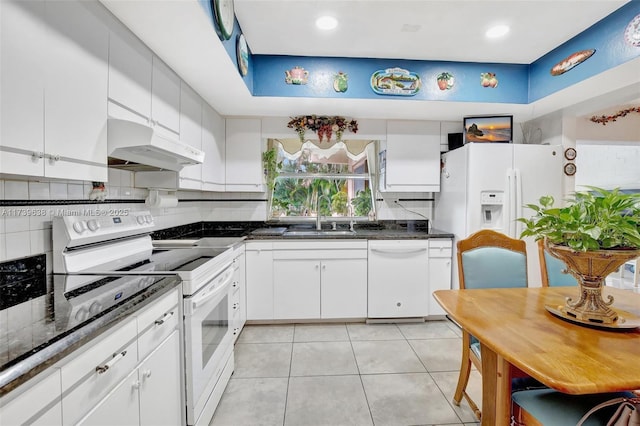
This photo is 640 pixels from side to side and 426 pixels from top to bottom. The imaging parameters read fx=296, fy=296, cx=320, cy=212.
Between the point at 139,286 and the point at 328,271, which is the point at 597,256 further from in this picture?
the point at 328,271

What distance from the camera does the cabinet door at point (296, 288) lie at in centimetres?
296

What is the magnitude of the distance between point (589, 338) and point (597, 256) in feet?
1.02

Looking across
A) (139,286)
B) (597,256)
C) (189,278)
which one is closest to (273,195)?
(189,278)

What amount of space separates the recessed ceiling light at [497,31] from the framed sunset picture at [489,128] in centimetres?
103

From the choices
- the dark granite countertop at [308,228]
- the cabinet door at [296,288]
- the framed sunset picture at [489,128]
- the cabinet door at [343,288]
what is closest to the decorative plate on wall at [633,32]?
the framed sunset picture at [489,128]

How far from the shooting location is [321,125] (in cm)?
323

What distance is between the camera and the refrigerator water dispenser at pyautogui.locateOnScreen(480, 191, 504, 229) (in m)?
2.84

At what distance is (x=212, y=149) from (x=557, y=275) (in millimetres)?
2960

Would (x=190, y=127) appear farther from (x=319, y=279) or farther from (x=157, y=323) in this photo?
(x=319, y=279)

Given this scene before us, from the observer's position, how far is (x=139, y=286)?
1.25 m

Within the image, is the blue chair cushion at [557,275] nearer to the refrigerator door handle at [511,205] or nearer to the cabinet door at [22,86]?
the refrigerator door handle at [511,205]

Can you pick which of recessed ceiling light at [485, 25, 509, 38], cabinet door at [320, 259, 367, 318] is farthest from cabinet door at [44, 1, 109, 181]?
recessed ceiling light at [485, 25, 509, 38]

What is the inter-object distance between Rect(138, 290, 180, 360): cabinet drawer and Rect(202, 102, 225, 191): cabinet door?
1508 mm

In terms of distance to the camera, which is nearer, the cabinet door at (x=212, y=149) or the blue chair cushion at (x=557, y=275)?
the blue chair cushion at (x=557, y=275)
